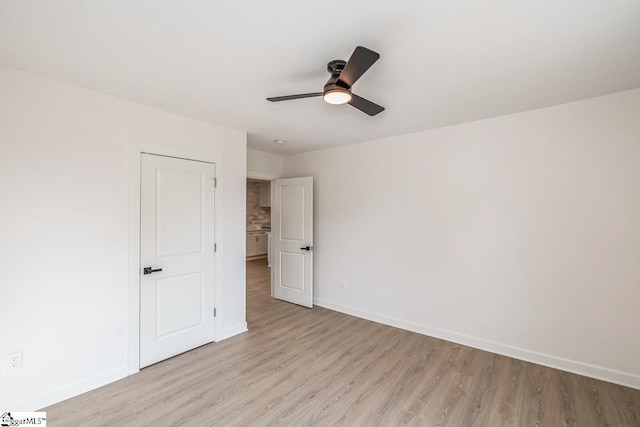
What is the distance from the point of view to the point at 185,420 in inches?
79.7

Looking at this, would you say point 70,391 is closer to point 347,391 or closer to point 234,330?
point 234,330

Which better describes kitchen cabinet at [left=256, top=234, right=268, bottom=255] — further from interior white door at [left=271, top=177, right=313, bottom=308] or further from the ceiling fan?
the ceiling fan

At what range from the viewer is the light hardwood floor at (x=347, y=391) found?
206 cm

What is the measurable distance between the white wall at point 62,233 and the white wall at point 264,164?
5.82 feet

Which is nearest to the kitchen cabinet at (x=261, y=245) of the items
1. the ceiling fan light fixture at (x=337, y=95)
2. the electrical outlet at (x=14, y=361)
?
the electrical outlet at (x=14, y=361)

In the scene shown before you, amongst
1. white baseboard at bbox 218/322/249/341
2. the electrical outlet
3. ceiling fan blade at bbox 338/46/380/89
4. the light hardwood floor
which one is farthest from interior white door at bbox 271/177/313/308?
the electrical outlet

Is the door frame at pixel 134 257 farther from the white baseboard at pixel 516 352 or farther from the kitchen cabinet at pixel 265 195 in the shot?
the kitchen cabinet at pixel 265 195

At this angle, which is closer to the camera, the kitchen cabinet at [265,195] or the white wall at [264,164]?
the white wall at [264,164]

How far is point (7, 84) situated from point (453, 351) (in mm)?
4601

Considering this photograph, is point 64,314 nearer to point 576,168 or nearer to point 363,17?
point 363,17

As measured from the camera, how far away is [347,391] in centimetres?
238

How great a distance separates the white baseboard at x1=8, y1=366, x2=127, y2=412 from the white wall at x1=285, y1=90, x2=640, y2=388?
9.41ft

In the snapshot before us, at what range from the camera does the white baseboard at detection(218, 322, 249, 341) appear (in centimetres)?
334

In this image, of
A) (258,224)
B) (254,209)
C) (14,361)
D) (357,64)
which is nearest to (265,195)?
(254,209)
